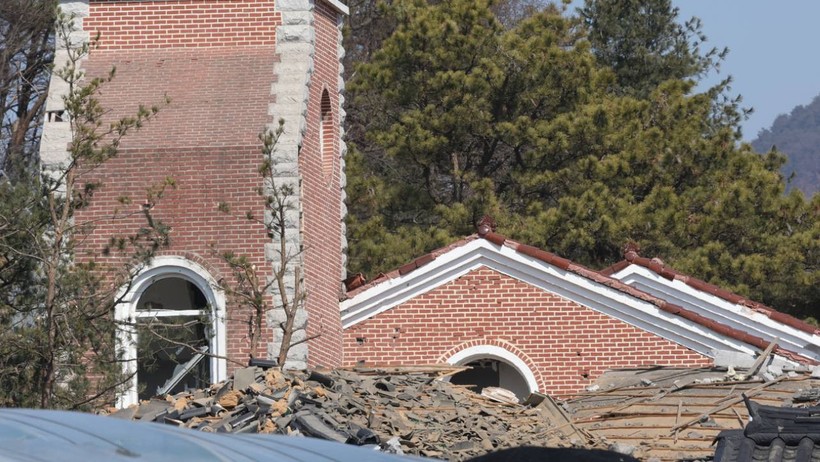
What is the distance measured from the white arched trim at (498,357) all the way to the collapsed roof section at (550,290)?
3.41 feet

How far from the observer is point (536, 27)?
37.0 meters

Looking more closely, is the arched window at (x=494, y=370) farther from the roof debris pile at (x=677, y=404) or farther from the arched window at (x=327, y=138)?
the arched window at (x=327, y=138)

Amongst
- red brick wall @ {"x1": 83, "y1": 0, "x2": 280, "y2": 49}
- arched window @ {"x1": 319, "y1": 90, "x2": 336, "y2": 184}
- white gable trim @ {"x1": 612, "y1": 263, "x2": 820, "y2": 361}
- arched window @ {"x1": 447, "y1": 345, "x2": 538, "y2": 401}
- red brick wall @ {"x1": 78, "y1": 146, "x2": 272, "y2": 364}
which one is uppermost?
red brick wall @ {"x1": 83, "y1": 0, "x2": 280, "y2": 49}

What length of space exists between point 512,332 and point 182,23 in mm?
6342

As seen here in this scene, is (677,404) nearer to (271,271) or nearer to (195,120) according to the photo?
(271,271)

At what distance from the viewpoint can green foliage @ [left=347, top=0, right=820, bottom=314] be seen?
111 feet

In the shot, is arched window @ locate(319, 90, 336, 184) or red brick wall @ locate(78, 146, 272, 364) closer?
red brick wall @ locate(78, 146, 272, 364)

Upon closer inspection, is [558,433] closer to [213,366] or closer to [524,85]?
[213,366]

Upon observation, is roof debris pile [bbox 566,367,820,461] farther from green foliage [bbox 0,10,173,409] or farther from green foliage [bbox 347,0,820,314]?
green foliage [bbox 347,0,820,314]

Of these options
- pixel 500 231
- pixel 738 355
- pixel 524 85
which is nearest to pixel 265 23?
pixel 738 355

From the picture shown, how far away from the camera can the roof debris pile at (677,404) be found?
63.2 feet

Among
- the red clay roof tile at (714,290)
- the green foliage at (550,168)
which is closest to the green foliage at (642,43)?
the green foliage at (550,168)

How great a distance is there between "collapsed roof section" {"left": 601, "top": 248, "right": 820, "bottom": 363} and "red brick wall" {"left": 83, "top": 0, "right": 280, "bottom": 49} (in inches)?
262

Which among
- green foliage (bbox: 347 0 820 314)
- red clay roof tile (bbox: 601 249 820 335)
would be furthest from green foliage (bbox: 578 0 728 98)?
red clay roof tile (bbox: 601 249 820 335)
